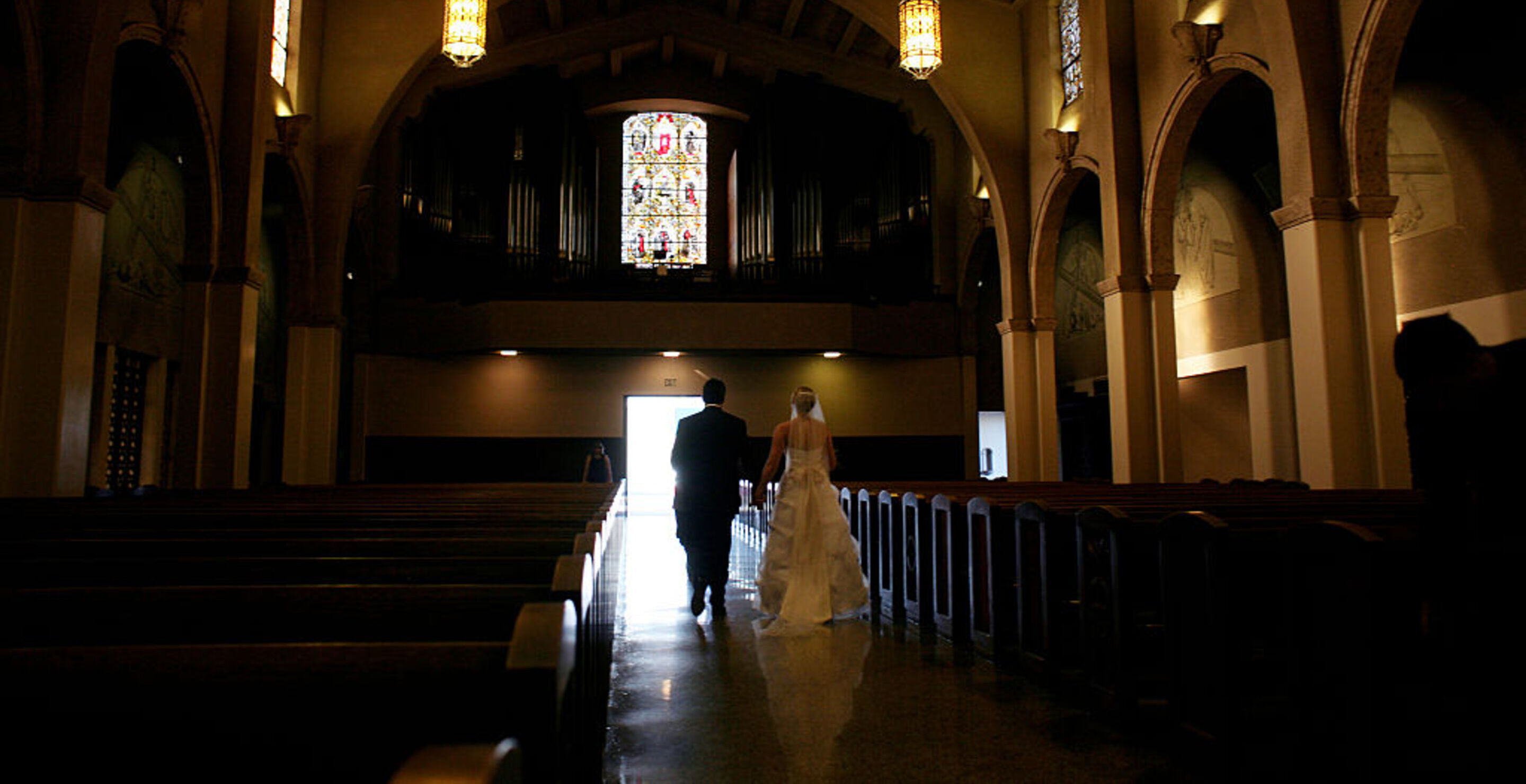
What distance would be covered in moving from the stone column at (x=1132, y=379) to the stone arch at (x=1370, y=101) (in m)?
2.79

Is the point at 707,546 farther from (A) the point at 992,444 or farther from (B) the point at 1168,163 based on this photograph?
(A) the point at 992,444

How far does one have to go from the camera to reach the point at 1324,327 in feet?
22.1

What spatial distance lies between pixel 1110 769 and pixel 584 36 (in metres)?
14.8

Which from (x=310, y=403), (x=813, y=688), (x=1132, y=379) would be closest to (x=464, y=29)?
(x=310, y=403)

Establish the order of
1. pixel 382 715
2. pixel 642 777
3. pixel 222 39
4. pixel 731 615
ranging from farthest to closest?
pixel 222 39 < pixel 731 615 < pixel 642 777 < pixel 382 715

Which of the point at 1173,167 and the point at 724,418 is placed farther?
the point at 1173,167

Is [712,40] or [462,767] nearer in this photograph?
[462,767]

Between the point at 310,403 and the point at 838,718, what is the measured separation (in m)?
10.3

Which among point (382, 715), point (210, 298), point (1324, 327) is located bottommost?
point (382, 715)

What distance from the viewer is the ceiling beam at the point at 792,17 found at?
1391 centimetres

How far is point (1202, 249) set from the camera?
1235 centimetres

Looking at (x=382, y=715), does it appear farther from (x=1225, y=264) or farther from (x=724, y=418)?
(x=1225, y=264)

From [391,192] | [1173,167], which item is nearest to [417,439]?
[391,192]

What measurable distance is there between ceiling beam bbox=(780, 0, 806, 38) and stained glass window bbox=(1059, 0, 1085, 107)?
4373 mm
